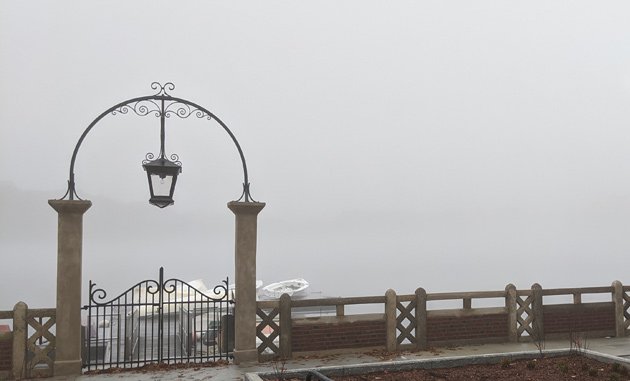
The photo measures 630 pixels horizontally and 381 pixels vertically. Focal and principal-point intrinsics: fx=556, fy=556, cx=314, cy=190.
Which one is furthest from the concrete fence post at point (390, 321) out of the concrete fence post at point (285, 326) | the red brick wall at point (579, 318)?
the red brick wall at point (579, 318)

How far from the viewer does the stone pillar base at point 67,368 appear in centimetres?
1116

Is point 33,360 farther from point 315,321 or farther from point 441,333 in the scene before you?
point 441,333

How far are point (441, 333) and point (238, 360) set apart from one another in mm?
5172

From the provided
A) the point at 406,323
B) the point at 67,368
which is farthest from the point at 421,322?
the point at 67,368

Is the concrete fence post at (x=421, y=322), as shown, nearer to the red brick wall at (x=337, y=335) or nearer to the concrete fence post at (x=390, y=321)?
the concrete fence post at (x=390, y=321)

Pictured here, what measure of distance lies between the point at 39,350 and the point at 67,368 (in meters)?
0.67

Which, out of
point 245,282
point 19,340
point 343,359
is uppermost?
point 245,282

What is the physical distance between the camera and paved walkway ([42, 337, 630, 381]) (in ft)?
36.2

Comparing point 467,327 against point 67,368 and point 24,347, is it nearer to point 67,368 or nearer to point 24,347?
point 67,368

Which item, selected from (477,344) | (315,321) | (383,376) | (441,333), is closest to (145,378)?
(315,321)

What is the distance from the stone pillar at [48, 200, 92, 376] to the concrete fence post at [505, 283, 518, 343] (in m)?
10.4

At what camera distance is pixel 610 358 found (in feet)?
30.8

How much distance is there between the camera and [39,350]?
1123 cm

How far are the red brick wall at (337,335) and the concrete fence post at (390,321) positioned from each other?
97 mm
